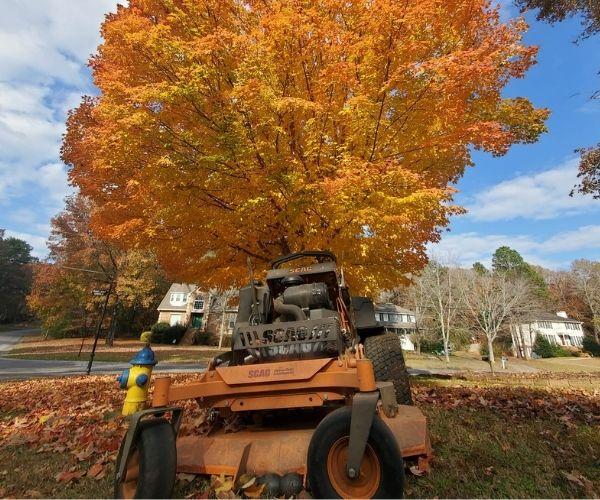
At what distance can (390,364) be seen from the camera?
4.35 metres

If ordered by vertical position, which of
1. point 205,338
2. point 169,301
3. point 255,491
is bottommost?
point 255,491

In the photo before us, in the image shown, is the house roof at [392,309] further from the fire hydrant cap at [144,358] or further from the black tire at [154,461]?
the black tire at [154,461]

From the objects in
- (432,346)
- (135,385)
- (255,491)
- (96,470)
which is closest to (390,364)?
(255,491)

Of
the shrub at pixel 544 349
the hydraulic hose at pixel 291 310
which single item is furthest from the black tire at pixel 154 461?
the shrub at pixel 544 349

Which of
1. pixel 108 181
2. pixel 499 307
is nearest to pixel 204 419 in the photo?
pixel 108 181

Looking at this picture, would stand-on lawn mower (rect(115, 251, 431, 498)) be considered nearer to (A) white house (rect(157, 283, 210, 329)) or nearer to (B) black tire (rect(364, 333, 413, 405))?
(B) black tire (rect(364, 333, 413, 405))

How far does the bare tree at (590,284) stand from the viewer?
57688mm

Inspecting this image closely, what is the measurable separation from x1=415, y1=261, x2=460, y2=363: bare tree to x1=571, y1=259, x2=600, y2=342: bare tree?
31.4m

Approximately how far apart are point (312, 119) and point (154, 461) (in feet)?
18.7

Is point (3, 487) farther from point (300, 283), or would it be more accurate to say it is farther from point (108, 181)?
point (108, 181)

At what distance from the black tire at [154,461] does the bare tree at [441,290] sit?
1487 inches

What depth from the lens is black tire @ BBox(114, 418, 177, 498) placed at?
7.97ft

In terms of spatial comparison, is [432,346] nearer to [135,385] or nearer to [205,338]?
[205,338]

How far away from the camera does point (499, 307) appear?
1278 inches
